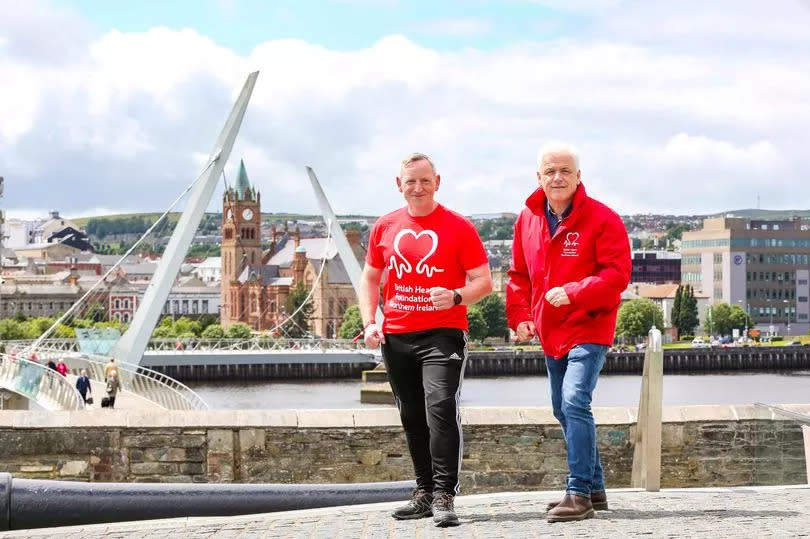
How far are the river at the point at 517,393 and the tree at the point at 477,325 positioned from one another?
26.6m

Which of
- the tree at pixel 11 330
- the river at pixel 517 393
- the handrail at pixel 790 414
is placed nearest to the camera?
the handrail at pixel 790 414

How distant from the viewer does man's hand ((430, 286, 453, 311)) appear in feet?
18.7

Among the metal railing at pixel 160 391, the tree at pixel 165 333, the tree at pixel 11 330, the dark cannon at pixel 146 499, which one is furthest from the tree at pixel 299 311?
the dark cannon at pixel 146 499

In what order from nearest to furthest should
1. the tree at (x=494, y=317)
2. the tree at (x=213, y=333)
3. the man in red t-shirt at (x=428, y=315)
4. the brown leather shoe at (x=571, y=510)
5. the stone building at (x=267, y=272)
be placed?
the brown leather shoe at (x=571, y=510) → the man in red t-shirt at (x=428, y=315) → the tree at (x=494, y=317) → the tree at (x=213, y=333) → the stone building at (x=267, y=272)

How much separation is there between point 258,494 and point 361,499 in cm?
47

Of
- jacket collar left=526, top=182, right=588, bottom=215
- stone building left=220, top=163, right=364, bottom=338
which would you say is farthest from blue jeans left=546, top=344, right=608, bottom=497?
stone building left=220, top=163, right=364, bottom=338

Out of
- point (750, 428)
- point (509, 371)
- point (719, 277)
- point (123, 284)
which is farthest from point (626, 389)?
point (123, 284)

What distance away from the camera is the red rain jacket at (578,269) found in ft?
18.5

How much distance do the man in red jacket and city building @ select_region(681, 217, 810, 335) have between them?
133758mm

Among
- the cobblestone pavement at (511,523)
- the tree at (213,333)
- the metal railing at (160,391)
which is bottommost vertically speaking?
the tree at (213,333)

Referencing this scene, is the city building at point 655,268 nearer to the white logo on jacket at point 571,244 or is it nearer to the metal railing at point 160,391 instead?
the metal railing at point 160,391

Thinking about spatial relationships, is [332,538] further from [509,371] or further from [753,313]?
[753,313]

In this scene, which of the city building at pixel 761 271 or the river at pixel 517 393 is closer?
the river at pixel 517 393

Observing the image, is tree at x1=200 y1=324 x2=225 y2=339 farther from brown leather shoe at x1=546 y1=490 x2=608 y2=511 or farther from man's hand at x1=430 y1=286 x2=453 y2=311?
brown leather shoe at x1=546 y1=490 x2=608 y2=511
